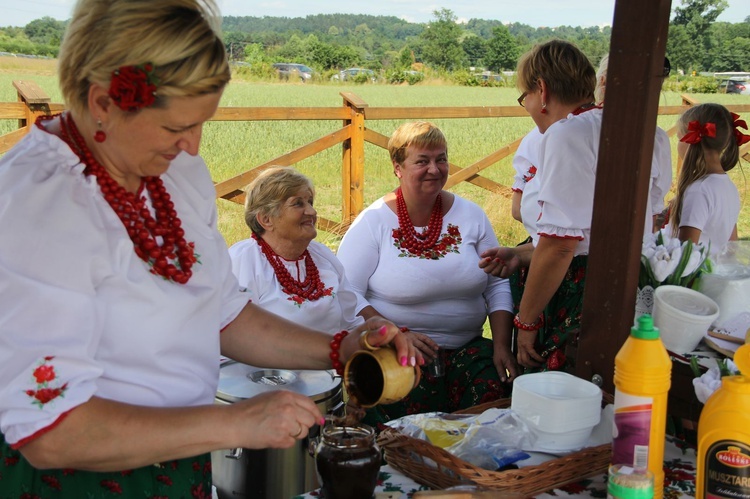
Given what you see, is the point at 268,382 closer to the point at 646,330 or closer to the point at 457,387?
the point at 457,387

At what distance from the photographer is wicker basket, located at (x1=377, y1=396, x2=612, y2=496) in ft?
4.28

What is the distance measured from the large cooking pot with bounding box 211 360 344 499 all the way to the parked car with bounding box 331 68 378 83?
20888 mm

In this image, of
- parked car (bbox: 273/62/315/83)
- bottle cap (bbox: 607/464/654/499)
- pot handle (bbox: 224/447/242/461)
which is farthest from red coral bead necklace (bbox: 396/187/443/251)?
parked car (bbox: 273/62/315/83)

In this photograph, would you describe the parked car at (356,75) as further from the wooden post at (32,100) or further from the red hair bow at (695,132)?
the red hair bow at (695,132)

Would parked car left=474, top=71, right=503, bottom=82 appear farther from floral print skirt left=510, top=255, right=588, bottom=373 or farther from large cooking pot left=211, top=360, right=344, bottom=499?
large cooking pot left=211, top=360, right=344, bottom=499

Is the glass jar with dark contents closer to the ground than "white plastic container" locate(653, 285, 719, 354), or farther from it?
closer to the ground

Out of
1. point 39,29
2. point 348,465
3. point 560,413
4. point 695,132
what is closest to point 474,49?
point 39,29

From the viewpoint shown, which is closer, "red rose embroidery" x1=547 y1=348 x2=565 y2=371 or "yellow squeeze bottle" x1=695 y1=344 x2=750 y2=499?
"yellow squeeze bottle" x1=695 y1=344 x2=750 y2=499

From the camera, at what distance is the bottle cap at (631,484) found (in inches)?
42.4

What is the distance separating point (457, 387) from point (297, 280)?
74cm

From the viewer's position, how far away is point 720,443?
3.80 ft

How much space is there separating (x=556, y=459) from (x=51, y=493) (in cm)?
91

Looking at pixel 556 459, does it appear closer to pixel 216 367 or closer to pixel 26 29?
pixel 216 367

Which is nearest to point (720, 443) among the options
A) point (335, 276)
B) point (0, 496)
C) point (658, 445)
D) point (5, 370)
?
point (658, 445)
